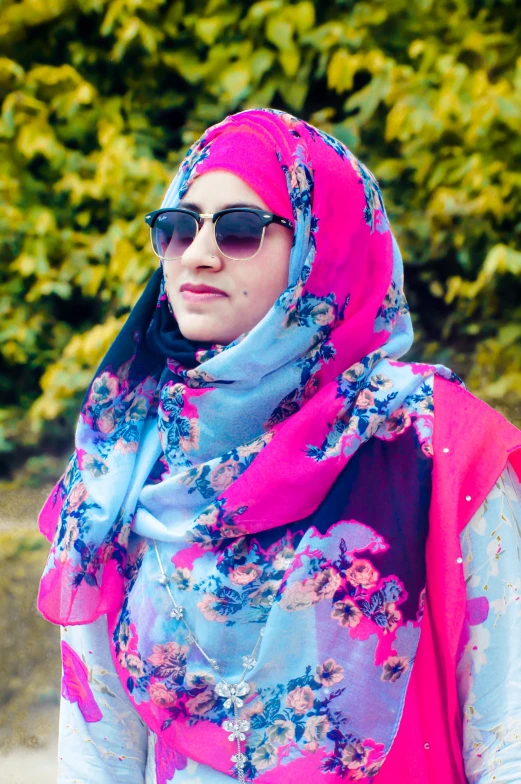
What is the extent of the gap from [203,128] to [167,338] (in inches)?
78.5

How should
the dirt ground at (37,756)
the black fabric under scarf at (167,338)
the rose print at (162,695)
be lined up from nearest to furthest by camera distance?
the rose print at (162,695) < the black fabric under scarf at (167,338) < the dirt ground at (37,756)

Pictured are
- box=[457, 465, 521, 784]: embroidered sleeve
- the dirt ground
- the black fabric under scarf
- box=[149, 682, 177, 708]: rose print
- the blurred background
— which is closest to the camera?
box=[457, 465, 521, 784]: embroidered sleeve

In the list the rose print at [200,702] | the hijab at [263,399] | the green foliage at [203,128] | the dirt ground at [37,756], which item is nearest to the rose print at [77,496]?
the hijab at [263,399]

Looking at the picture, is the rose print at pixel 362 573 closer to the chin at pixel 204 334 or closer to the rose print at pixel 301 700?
the rose print at pixel 301 700

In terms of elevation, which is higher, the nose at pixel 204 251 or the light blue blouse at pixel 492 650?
the nose at pixel 204 251

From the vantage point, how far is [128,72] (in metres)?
3.32

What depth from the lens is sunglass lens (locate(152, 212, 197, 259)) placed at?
140 cm

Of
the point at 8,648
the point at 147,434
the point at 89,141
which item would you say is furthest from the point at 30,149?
the point at 147,434

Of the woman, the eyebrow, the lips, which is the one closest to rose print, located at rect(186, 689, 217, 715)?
the woman

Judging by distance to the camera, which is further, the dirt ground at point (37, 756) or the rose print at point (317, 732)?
the dirt ground at point (37, 756)

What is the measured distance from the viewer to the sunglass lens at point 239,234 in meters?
1.32

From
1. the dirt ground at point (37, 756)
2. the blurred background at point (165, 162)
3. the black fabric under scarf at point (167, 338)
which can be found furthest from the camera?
the blurred background at point (165, 162)

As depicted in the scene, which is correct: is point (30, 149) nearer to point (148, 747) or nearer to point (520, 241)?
point (520, 241)

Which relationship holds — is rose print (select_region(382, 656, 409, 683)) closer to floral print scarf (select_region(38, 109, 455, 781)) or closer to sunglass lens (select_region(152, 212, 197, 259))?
floral print scarf (select_region(38, 109, 455, 781))
